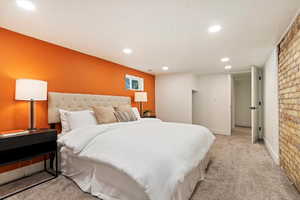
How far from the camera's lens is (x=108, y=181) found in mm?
1743

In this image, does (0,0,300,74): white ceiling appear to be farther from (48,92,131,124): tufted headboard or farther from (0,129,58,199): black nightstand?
(0,129,58,199): black nightstand

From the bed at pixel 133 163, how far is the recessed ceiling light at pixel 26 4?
5.36ft

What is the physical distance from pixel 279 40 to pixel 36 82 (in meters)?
4.06

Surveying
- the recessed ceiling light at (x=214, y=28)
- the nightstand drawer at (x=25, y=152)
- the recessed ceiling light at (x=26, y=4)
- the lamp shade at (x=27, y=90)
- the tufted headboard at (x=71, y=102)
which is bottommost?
the nightstand drawer at (x=25, y=152)

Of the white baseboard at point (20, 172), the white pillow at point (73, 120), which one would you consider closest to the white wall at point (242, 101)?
the white pillow at point (73, 120)

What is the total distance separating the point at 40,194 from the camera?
1.88 metres

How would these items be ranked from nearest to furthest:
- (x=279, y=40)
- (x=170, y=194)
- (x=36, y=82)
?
(x=170, y=194) < (x=36, y=82) < (x=279, y=40)

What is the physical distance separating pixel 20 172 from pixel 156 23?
120 inches

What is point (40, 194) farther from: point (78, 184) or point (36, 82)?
point (36, 82)

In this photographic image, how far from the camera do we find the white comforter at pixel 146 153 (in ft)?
4.32

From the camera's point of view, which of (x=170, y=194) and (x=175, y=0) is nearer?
(x=170, y=194)

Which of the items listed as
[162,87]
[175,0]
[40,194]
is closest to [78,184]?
[40,194]

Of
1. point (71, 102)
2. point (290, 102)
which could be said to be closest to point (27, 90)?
point (71, 102)

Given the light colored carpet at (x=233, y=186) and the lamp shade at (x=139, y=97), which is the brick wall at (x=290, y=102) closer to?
the light colored carpet at (x=233, y=186)
